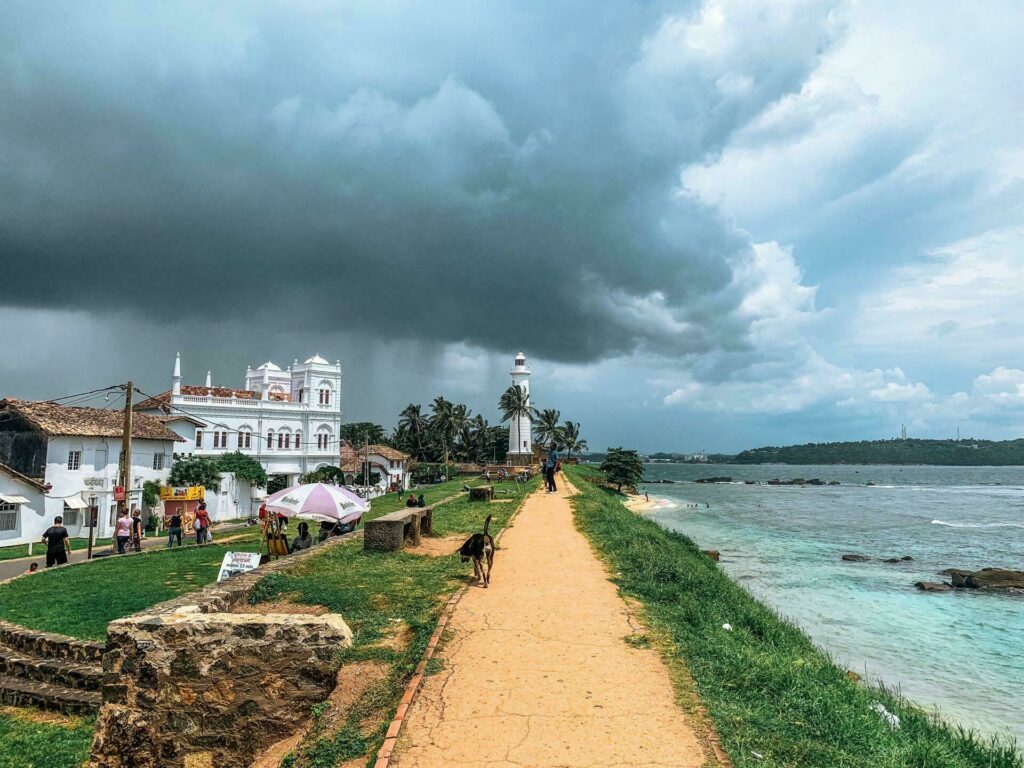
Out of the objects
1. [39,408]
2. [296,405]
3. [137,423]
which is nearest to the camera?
[39,408]

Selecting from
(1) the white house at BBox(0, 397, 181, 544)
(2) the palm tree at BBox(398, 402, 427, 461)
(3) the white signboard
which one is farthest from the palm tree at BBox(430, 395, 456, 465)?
(3) the white signboard

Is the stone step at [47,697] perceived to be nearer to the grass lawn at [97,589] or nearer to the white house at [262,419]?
the grass lawn at [97,589]

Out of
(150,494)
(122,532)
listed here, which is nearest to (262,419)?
(150,494)

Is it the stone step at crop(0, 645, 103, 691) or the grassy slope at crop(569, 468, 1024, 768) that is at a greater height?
the grassy slope at crop(569, 468, 1024, 768)

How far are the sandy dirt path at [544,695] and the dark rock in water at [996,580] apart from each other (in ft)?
70.2

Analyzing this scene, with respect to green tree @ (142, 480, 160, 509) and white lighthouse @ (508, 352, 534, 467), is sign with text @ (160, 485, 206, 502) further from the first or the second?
white lighthouse @ (508, 352, 534, 467)

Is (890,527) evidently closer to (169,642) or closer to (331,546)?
(331,546)

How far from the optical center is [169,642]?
639cm

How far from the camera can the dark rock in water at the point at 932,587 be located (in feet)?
76.2

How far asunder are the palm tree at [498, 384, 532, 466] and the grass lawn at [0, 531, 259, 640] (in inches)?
2200

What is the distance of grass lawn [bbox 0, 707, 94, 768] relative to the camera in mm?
A: 7429

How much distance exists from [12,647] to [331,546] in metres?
5.45

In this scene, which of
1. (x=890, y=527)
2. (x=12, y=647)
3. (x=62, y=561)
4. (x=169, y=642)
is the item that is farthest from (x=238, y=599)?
(x=890, y=527)

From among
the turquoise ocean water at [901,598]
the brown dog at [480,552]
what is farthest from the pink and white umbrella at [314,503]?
the turquoise ocean water at [901,598]
